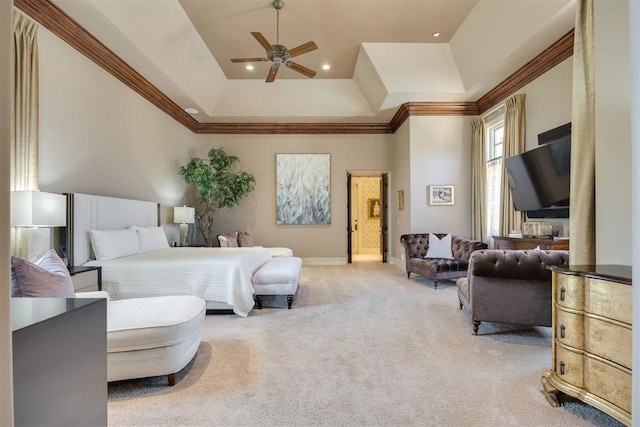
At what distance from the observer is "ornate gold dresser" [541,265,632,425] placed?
1641mm

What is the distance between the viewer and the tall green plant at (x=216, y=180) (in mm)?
6516

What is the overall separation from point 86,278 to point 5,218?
9.68 feet

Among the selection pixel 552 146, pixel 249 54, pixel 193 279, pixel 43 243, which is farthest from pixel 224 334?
pixel 249 54

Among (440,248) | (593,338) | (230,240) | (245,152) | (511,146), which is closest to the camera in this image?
(593,338)

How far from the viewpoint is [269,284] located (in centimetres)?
397

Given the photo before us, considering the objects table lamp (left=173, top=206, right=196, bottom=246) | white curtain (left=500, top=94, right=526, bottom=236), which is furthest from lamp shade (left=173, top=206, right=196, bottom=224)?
white curtain (left=500, top=94, right=526, bottom=236)

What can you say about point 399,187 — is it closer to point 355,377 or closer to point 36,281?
point 355,377

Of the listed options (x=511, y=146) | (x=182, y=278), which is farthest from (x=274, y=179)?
(x=511, y=146)

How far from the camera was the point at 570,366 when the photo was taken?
6.25 ft

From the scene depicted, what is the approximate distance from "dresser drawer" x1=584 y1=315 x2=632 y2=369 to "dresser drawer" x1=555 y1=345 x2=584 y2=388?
0.31 ft

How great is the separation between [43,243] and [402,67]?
571cm

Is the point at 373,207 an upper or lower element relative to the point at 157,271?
upper

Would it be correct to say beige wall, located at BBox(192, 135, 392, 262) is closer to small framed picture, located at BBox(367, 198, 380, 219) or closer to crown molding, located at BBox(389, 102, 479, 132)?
crown molding, located at BBox(389, 102, 479, 132)

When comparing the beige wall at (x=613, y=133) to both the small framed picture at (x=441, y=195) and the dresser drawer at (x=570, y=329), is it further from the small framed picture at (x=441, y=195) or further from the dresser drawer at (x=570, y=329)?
the small framed picture at (x=441, y=195)
